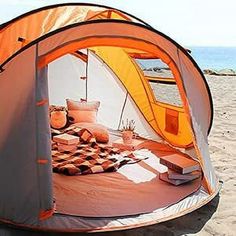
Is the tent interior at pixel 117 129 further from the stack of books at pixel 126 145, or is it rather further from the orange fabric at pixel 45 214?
the orange fabric at pixel 45 214

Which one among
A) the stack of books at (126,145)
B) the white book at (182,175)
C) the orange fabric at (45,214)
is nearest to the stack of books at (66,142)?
the stack of books at (126,145)

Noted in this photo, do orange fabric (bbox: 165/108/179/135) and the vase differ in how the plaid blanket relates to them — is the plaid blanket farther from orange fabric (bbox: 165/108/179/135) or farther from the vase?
orange fabric (bbox: 165/108/179/135)

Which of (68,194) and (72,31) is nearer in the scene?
(72,31)

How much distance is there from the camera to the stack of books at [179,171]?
356cm

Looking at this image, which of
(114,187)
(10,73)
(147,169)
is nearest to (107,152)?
(147,169)

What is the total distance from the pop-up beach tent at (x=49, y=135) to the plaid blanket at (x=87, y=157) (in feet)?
0.36

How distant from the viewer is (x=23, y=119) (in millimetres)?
2893

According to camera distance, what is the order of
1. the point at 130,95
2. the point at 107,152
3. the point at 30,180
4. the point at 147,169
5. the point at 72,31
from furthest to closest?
the point at 130,95
the point at 107,152
the point at 147,169
the point at 72,31
the point at 30,180

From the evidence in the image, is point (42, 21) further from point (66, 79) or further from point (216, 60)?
point (216, 60)

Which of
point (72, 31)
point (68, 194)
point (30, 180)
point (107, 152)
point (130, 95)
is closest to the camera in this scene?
point (30, 180)

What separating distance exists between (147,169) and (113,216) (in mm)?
1128

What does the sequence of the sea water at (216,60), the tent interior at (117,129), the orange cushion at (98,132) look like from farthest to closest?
the sea water at (216,60), the orange cushion at (98,132), the tent interior at (117,129)

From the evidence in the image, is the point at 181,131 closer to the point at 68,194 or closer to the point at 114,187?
the point at 114,187

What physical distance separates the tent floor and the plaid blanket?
8 centimetres
